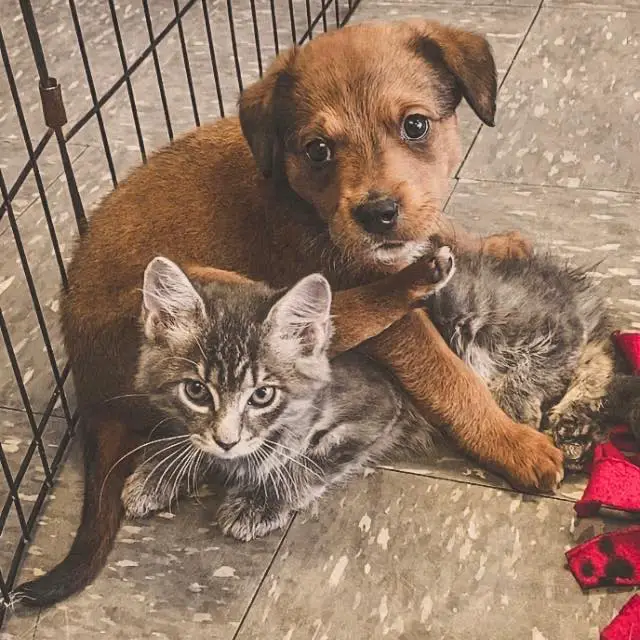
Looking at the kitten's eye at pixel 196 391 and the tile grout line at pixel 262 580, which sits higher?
the kitten's eye at pixel 196 391

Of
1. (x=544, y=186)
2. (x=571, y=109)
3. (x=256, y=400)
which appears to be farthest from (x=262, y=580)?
(x=571, y=109)

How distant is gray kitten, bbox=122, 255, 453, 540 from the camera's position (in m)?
1.83

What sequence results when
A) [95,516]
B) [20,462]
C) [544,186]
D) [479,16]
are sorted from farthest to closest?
[479,16] → [544,186] → [20,462] → [95,516]

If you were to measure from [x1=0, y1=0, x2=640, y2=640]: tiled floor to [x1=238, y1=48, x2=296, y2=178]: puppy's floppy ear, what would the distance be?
67 centimetres

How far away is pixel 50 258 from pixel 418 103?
1.21m

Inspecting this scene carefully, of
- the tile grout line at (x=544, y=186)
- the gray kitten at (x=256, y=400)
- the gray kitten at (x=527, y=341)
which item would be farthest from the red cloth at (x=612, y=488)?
the tile grout line at (x=544, y=186)

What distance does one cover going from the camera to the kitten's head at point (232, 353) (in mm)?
1819

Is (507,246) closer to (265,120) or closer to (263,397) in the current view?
(265,120)

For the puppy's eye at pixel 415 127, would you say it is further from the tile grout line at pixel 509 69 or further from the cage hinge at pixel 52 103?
the tile grout line at pixel 509 69

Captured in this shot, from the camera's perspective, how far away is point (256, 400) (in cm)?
185

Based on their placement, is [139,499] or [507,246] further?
[507,246]

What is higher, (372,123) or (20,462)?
(372,123)

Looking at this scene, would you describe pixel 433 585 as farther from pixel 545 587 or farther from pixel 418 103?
pixel 418 103

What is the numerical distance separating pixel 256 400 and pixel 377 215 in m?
0.41
